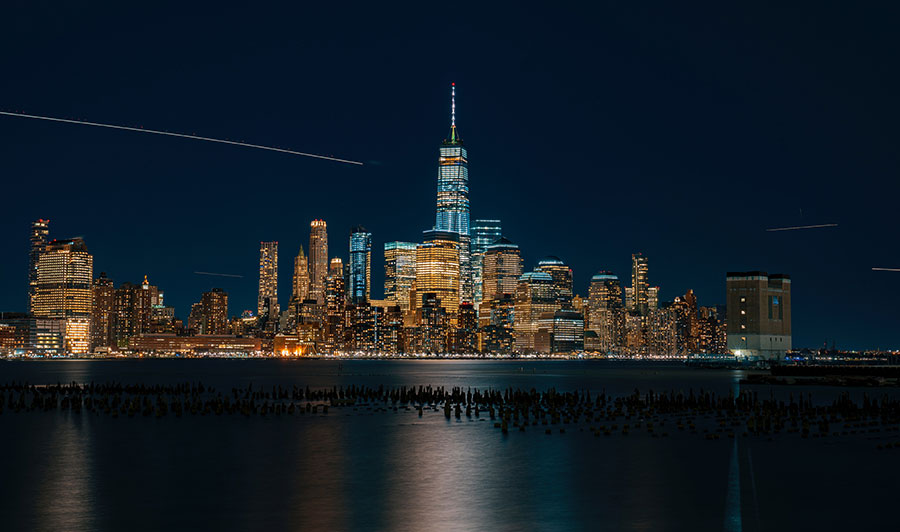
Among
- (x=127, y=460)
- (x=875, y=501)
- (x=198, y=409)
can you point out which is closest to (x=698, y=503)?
(x=875, y=501)

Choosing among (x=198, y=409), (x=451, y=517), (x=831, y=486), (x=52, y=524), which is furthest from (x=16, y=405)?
(x=831, y=486)

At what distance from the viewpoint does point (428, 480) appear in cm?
4281

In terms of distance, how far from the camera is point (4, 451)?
173ft

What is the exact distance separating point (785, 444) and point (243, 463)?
31.4 meters

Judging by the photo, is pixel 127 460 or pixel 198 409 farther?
pixel 198 409

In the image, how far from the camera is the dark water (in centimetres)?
3272

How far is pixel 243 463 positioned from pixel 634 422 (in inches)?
1319

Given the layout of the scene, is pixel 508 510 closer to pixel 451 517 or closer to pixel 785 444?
pixel 451 517

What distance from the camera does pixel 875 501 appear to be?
36156mm

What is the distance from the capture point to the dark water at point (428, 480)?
107ft

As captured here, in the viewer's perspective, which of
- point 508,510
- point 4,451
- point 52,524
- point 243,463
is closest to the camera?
point 52,524

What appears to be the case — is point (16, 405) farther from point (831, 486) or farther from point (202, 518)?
point (831, 486)

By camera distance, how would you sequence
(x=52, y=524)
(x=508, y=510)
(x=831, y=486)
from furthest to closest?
(x=831, y=486), (x=508, y=510), (x=52, y=524)

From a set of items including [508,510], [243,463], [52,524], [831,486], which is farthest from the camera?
[243,463]
